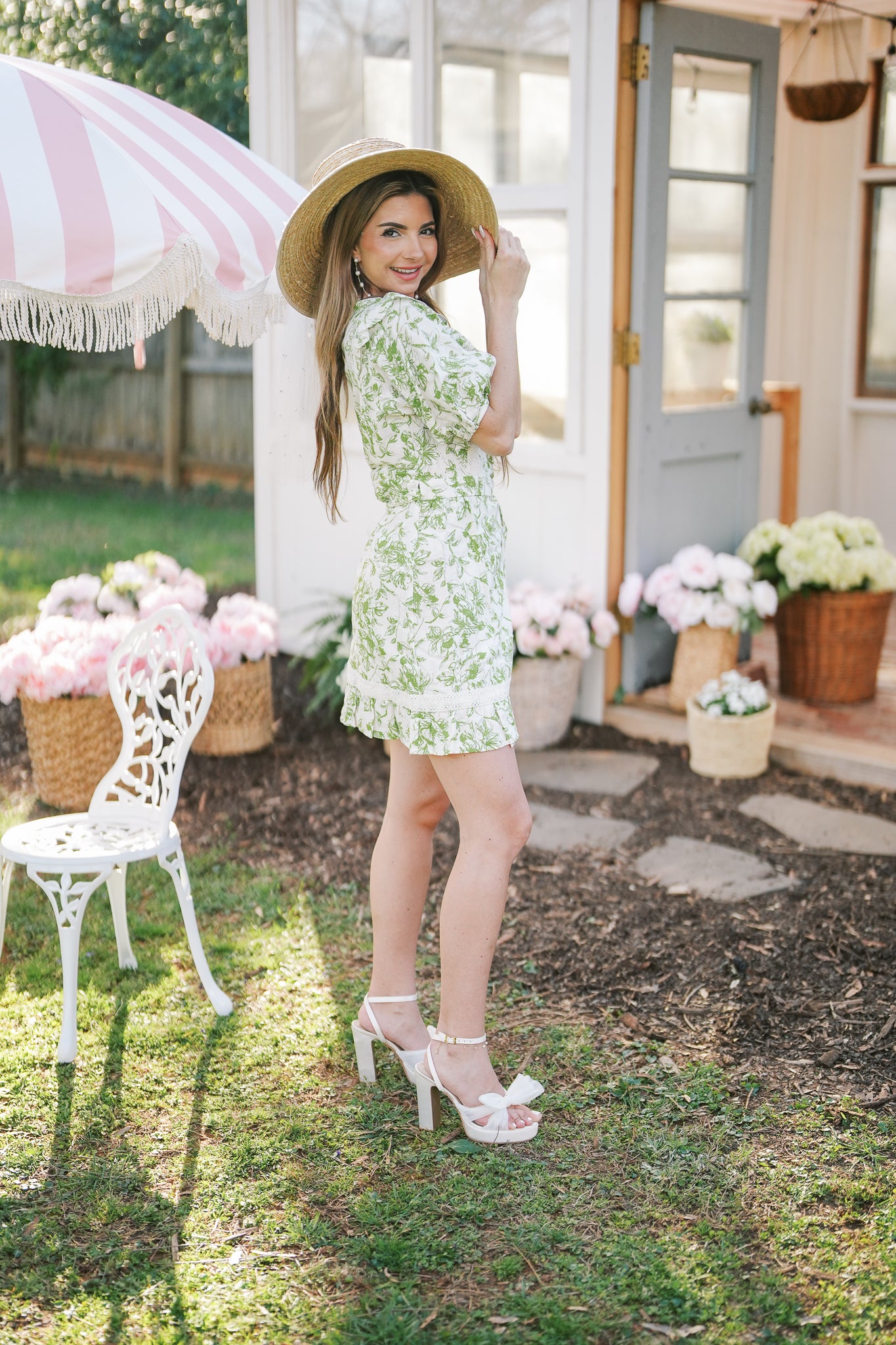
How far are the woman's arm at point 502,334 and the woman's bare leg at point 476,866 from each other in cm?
55

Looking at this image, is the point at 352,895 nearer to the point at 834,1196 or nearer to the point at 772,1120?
the point at 772,1120

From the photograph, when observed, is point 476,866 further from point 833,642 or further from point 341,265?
point 833,642

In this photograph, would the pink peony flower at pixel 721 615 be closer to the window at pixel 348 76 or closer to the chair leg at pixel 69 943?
the window at pixel 348 76

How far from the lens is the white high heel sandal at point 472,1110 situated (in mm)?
2531

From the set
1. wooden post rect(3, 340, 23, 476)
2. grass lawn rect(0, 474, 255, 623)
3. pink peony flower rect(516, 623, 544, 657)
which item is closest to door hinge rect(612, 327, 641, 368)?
pink peony flower rect(516, 623, 544, 657)

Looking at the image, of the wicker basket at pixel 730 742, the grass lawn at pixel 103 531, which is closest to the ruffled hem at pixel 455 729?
the wicker basket at pixel 730 742

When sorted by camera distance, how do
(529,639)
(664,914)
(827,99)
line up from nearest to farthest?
1. (664,914)
2. (529,639)
3. (827,99)

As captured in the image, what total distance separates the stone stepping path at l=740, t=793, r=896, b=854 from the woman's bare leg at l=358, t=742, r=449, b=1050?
1.71m

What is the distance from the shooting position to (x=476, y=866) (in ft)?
8.02

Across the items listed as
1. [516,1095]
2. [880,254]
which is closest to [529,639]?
[516,1095]

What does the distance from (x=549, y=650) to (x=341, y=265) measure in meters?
2.46

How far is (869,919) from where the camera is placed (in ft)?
11.3

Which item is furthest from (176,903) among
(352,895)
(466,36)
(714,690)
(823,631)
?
(466,36)

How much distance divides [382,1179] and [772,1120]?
756mm
